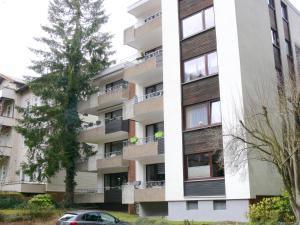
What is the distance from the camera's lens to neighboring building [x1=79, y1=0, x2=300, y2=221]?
73.5 feet

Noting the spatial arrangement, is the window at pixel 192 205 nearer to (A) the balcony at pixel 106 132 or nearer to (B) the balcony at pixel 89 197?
(A) the balcony at pixel 106 132

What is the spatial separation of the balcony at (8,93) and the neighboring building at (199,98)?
1831cm

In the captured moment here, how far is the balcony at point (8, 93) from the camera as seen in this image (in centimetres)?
4574

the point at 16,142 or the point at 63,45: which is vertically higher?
the point at 63,45

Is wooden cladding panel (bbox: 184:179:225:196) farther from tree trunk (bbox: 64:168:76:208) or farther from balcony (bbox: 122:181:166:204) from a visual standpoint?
tree trunk (bbox: 64:168:76:208)

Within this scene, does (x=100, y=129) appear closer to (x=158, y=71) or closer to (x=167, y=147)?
(x=158, y=71)

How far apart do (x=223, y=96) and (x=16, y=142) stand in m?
30.5

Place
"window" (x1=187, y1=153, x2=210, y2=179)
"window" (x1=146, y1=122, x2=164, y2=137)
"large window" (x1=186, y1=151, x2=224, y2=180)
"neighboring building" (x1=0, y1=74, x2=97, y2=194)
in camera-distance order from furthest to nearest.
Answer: "neighboring building" (x1=0, y1=74, x2=97, y2=194)
"window" (x1=146, y1=122, x2=164, y2=137)
"window" (x1=187, y1=153, x2=210, y2=179)
"large window" (x1=186, y1=151, x2=224, y2=180)

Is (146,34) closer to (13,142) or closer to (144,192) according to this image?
(144,192)

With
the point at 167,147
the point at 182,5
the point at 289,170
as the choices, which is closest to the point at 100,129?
the point at 167,147

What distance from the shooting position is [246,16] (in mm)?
25188

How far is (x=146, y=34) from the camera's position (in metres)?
31.1

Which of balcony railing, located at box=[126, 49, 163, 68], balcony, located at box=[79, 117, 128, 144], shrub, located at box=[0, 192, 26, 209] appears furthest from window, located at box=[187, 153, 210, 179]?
shrub, located at box=[0, 192, 26, 209]

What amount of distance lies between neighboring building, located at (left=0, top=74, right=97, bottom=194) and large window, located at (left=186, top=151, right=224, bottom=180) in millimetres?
18329
